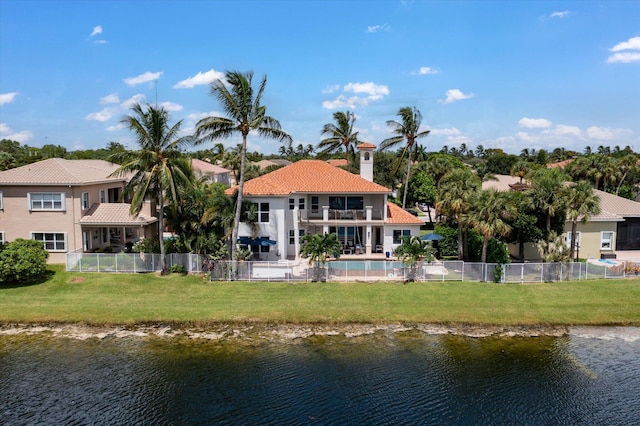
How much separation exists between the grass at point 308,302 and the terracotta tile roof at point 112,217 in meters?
4.38

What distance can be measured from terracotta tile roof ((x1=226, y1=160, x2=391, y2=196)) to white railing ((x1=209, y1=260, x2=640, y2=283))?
660 centimetres

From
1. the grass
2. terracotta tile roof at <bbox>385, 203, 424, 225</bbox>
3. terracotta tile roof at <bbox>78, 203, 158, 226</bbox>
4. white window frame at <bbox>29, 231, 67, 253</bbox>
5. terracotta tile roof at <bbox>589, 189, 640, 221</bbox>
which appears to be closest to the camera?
the grass

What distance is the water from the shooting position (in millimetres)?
16875

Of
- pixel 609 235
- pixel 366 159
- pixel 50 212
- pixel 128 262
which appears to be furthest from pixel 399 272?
pixel 50 212

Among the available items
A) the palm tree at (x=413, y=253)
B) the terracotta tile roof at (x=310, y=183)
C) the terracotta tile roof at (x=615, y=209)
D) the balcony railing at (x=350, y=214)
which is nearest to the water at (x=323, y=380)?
the palm tree at (x=413, y=253)

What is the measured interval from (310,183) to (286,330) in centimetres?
1733

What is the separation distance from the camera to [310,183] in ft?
131

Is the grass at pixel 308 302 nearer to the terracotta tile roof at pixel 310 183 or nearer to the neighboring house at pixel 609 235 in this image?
the neighboring house at pixel 609 235

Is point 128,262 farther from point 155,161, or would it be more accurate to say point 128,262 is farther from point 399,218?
point 399,218

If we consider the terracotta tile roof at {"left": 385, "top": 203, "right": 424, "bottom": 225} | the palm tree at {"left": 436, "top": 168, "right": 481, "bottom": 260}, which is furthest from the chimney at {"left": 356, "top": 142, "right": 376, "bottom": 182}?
the palm tree at {"left": 436, "top": 168, "right": 481, "bottom": 260}

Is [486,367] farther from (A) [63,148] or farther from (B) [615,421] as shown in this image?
(A) [63,148]

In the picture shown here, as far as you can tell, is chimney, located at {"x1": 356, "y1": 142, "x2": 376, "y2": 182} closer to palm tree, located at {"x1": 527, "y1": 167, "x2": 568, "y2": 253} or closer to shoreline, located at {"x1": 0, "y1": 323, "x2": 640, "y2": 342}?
palm tree, located at {"x1": 527, "y1": 167, "x2": 568, "y2": 253}

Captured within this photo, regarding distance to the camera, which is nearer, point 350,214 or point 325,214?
point 325,214

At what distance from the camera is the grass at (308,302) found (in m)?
26.0
